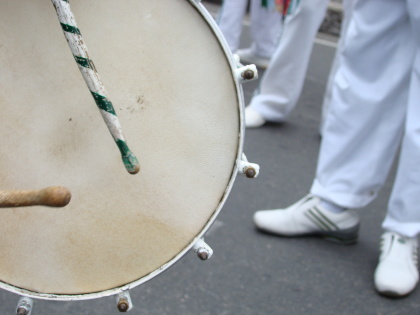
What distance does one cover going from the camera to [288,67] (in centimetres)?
343

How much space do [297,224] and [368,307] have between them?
402 millimetres

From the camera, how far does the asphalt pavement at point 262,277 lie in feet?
6.32

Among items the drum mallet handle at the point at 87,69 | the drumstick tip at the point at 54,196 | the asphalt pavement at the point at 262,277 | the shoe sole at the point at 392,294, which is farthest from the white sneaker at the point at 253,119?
the drumstick tip at the point at 54,196

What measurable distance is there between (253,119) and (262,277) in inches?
56.7

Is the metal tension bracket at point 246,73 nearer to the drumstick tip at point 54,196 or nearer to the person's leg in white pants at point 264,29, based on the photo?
the drumstick tip at point 54,196

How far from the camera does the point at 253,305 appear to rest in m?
1.96

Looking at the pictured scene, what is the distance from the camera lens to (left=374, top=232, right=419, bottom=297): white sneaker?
6.81ft

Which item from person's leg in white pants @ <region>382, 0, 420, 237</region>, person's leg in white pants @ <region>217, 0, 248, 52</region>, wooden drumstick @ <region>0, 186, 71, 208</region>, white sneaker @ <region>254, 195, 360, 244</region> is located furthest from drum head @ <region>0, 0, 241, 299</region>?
person's leg in white pants @ <region>217, 0, 248, 52</region>

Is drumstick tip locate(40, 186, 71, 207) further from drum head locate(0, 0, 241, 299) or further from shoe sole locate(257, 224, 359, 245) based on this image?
shoe sole locate(257, 224, 359, 245)

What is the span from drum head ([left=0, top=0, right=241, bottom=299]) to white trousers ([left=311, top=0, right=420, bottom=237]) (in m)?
1.03

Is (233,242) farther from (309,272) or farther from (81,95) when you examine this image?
(81,95)

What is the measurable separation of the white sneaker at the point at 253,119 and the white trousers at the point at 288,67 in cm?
2

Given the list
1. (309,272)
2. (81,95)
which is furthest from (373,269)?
(81,95)

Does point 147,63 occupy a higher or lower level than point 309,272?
higher
